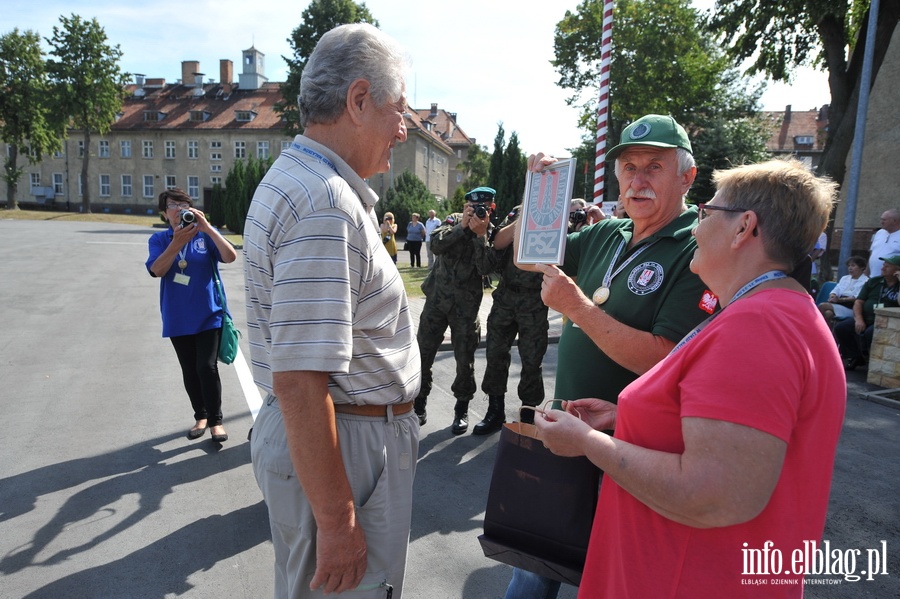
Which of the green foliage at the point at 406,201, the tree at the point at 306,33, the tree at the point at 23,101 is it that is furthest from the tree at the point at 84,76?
the green foliage at the point at 406,201

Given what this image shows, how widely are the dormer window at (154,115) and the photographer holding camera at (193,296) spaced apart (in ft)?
206

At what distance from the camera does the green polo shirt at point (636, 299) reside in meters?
2.10

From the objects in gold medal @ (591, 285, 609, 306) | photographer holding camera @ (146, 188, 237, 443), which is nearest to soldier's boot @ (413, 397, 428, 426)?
photographer holding camera @ (146, 188, 237, 443)

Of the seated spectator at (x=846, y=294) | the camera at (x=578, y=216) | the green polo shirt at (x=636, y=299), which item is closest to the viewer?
the green polo shirt at (x=636, y=299)

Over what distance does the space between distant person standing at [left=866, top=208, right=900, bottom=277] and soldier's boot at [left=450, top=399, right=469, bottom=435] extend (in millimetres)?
7394

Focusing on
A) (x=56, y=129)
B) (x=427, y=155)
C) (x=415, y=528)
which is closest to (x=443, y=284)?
(x=415, y=528)

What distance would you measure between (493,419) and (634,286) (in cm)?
349

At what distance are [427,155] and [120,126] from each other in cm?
3115

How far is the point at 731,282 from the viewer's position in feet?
4.92

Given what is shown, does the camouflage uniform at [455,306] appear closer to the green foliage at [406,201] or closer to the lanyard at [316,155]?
the lanyard at [316,155]

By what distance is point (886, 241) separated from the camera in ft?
30.2

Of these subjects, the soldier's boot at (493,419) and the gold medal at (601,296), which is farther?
the soldier's boot at (493,419)

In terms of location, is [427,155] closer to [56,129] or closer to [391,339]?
[56,129]

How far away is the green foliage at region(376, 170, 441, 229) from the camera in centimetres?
Result: 3559
